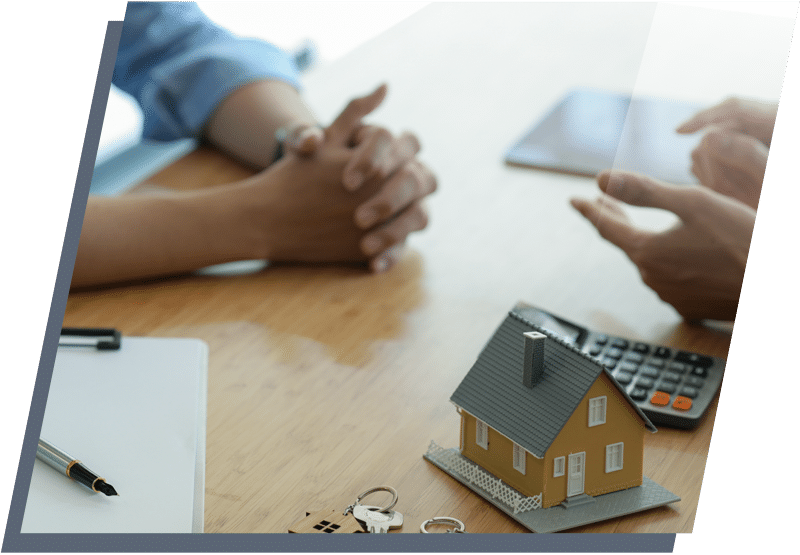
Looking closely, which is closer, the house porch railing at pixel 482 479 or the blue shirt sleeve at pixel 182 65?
the house porch railing at pixel 482 479

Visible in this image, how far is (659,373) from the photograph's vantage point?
2.28 feet

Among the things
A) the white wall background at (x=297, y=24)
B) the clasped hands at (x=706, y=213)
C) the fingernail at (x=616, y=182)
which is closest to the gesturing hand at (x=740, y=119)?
the clasped hands at (x=706, y=213)

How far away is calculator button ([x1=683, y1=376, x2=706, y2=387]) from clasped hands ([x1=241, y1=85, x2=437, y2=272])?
0.36 m

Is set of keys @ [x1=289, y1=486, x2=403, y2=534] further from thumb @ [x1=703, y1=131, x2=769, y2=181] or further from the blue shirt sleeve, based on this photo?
the blue shirt sleeve

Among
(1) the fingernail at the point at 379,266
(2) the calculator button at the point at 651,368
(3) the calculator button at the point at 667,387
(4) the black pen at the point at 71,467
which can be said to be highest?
(4) the black pen at the point at 71,467

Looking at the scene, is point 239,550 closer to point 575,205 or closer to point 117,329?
point 117,329

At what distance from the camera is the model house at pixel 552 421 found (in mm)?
560

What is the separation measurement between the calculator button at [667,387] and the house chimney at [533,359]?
139 millimetres

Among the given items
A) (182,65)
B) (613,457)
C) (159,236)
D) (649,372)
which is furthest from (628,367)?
(182,65)

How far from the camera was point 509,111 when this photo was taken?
127 cm

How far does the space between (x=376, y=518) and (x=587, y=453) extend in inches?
5.1

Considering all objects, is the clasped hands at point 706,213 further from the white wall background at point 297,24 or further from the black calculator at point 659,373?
the white wall background at point 297,24

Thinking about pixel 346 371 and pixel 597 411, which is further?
pixel 346 371

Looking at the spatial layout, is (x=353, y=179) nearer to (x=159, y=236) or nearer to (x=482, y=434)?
(x=159, y=236)
